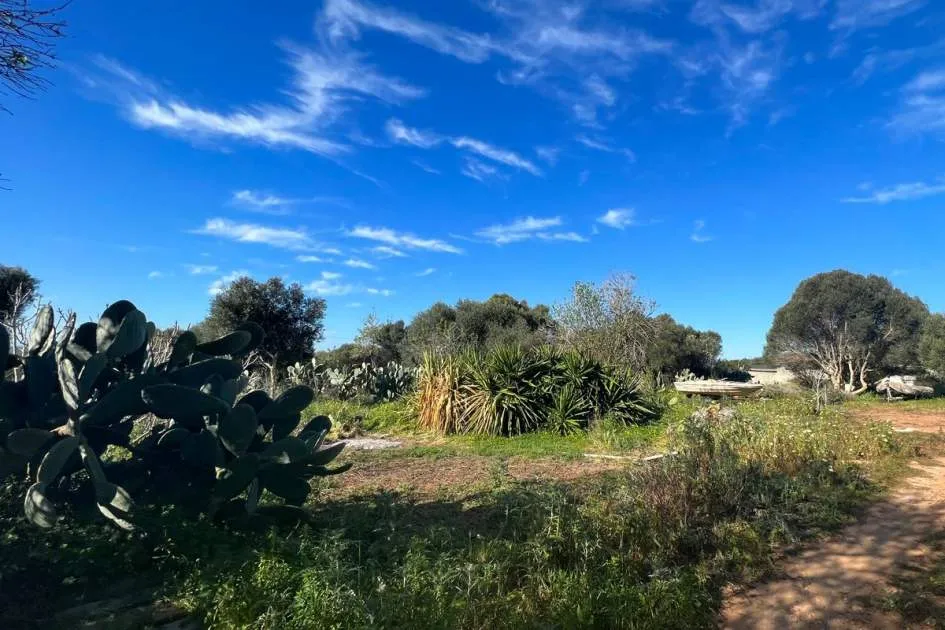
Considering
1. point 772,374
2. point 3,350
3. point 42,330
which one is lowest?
point 3,350

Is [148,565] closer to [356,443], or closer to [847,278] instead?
[356,443]

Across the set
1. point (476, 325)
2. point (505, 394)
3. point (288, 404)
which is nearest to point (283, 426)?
point (288, 404)

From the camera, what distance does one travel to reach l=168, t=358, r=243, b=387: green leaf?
3.94 meters

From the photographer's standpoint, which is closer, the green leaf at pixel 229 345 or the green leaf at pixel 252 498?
the green leaf at pixel 252 498

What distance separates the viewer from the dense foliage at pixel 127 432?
3166mm

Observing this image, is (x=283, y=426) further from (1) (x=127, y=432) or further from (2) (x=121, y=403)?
(2) (x=121, y=403)

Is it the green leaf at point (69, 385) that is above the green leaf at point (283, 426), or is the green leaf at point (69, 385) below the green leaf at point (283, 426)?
above

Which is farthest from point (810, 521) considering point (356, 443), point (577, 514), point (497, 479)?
point (356, 443)

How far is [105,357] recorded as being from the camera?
3.42 metres

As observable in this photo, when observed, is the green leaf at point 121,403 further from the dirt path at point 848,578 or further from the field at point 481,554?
the dirt path at point 848,578

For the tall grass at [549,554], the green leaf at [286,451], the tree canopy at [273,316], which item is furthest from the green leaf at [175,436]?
the tree canopy at [273,316]

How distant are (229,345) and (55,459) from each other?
163 cm

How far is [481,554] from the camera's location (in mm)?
3494

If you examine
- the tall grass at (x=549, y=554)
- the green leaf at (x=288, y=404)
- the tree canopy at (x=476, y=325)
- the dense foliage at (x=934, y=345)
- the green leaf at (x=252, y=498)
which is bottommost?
the tall grass at (x=549, y=554)
